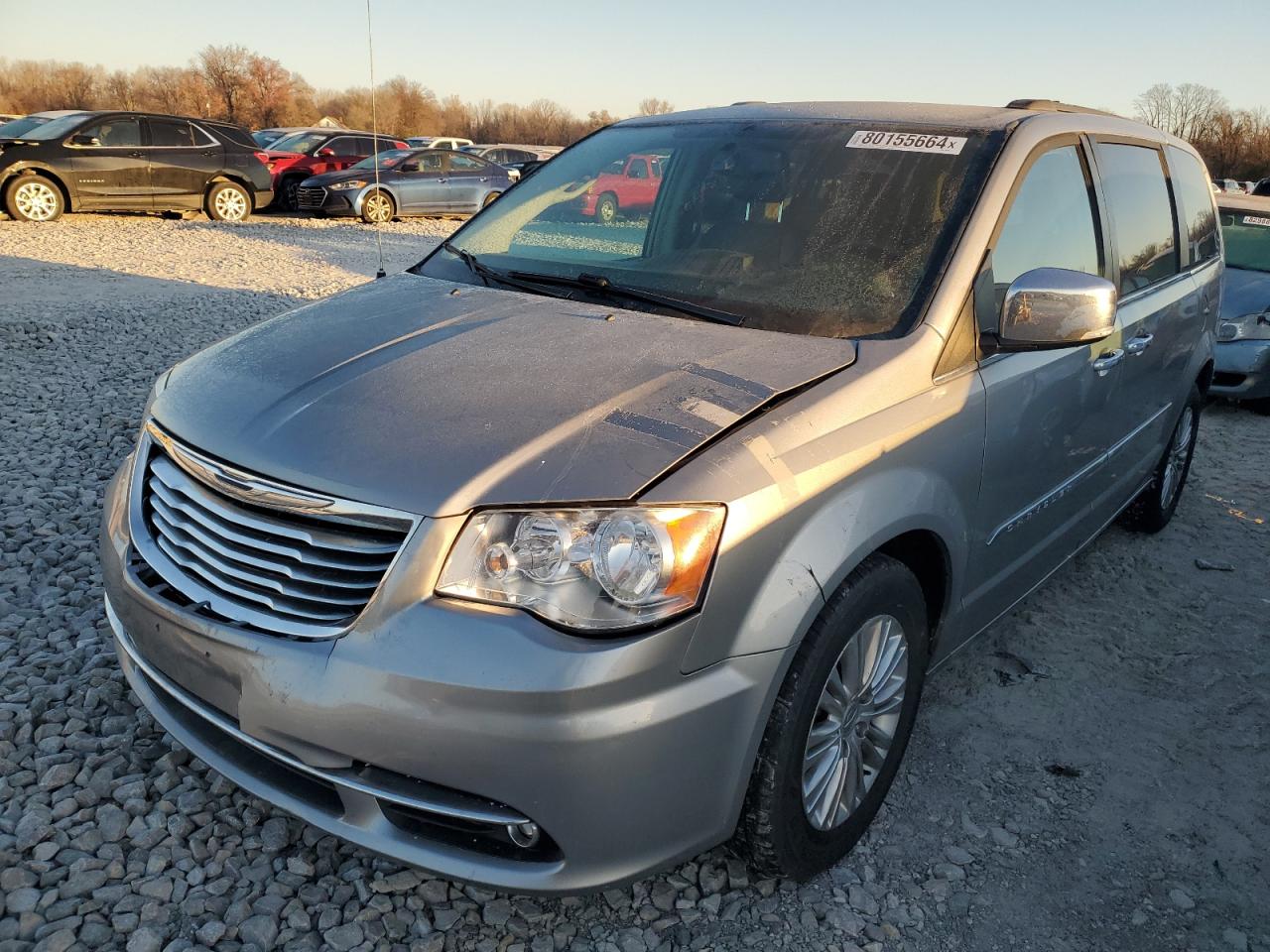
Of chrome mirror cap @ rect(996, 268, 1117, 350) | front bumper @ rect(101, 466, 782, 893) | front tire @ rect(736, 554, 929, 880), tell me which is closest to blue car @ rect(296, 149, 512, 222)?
chrome mirror cap @ rect(996, 268, 1117, 350)

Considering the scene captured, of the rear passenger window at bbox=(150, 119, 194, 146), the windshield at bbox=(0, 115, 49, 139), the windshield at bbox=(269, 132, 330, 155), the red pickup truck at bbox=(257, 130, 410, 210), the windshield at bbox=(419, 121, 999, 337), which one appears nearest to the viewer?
the windshield at bbox=(419, 121, 999, 337)

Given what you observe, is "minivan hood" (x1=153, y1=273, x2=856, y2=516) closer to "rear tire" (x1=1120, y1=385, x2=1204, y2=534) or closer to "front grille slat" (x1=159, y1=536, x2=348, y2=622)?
"front grille slat" (x1=159, y1=536, x2=348, y2=622)

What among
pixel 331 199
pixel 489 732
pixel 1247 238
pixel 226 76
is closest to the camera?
pixel 489 732

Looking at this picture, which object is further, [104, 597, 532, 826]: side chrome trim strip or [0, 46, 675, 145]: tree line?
[0, 46, 675, 145]: tree line

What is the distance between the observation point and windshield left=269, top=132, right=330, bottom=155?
18.4 meters

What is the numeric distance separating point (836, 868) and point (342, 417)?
65.3 inches

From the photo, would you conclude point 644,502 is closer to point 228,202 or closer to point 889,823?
point 889,823

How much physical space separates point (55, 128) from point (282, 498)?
1520 centimetres

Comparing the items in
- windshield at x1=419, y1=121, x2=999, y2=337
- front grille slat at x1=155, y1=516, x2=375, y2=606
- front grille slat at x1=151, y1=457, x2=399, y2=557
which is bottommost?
front grille slat at x1=155, y1=516, x2=375, y2=606

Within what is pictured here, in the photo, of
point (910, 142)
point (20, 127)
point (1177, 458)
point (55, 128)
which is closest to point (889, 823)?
point (910, 142)

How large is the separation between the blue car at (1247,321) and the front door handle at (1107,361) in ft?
14.6

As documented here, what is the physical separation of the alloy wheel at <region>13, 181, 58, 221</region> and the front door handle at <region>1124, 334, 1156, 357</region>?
49.2 ft

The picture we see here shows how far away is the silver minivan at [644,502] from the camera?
1.87 metres

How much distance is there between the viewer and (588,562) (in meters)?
1.87
